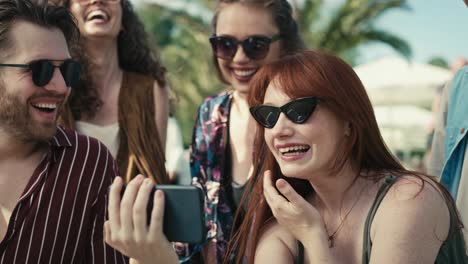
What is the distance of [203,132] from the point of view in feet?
13.4

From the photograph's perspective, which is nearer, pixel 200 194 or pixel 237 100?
pixel 200 194

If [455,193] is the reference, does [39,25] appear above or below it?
above

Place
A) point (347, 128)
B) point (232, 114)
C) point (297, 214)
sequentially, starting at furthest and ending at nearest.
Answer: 1. point (232, 114)
2. point (347, 128)
3. point (297, 214)

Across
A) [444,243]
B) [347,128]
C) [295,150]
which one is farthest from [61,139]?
[444,243]

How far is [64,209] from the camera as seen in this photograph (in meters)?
2.88

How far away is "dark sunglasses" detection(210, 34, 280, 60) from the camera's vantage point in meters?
3.93

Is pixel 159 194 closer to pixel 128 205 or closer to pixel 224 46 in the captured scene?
pixel 128 205

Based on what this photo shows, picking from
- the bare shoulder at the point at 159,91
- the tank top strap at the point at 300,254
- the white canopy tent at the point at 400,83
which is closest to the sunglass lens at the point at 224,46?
the bare shoulder at the point at 159,91

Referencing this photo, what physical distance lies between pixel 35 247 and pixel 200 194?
3.60 feet

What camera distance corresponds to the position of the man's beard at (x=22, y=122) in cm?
287

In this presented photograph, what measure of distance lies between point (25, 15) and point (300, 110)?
1.32 metres

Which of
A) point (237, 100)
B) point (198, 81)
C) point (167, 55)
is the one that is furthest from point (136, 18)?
point (167, 55)

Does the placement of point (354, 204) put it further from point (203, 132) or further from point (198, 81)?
point (198, 81)

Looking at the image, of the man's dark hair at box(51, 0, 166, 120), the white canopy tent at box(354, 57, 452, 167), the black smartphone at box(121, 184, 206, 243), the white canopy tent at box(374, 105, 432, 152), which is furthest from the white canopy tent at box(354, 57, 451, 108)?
the black smartphone at box(121, 184, 206, 243)
